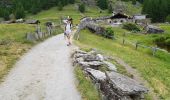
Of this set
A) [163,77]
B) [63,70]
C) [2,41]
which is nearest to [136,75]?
[163,77]

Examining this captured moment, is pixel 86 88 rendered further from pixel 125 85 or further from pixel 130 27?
pixel 130 27

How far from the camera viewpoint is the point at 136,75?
30.0m

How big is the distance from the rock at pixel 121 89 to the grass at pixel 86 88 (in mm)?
624

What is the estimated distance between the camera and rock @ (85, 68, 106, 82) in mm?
22641

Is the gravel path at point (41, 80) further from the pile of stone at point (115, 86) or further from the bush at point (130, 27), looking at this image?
the bush at point (130, 27)

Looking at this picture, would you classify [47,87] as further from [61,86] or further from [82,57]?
[82,57]

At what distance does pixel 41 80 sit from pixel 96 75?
11.0ft

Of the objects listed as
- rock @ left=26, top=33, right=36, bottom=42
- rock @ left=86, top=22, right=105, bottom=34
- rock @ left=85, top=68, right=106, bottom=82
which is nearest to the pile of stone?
rock @ left=85, top=68, right=106, bottom=82

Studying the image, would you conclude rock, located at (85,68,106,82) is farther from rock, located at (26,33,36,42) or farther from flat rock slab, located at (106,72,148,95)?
rock, located at (26,33,36,42)

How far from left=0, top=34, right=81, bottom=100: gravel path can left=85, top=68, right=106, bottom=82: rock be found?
1.14 metres

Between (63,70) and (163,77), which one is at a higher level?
(63,70)

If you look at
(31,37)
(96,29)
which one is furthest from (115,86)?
(96,29)

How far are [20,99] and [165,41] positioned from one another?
54.7 metres

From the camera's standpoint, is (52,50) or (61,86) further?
(52,50)
